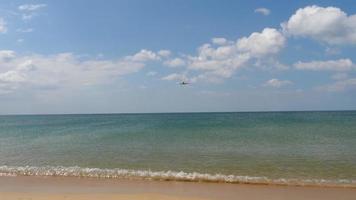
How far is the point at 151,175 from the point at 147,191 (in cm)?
328

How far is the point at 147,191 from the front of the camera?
13.9 meters

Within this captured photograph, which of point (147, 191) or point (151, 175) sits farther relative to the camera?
point (151, 175)

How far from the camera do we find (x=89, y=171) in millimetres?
18484

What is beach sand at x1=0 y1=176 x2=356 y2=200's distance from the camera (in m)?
12.9

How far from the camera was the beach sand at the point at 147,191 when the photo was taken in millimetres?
12938

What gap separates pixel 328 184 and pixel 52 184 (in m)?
11.0

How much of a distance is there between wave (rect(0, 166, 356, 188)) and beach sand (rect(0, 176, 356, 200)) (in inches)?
28.6

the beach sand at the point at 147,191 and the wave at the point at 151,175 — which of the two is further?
the wave at the point at 151,175

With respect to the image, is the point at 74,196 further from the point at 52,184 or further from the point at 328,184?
the point at 328,184

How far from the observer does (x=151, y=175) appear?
676 inches

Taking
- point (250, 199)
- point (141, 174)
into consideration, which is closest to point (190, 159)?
point (141, 174)

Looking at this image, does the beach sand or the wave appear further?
the wave

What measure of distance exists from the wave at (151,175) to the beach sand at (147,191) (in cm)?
73

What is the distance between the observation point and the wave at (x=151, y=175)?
51.5 feet
